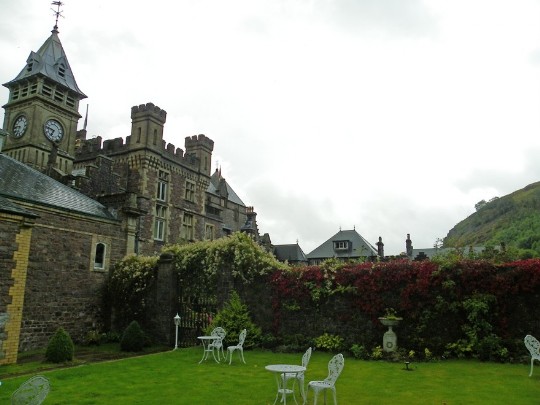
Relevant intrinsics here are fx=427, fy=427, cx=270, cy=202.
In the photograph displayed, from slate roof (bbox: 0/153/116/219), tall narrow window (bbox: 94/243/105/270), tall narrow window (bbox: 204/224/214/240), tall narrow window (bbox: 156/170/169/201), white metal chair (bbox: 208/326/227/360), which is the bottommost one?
white metal chair (bbox: 208/326/227/360)

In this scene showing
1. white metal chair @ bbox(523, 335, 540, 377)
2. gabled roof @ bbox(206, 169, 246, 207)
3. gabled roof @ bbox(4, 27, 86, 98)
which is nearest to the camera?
white metal chair @ bbox(523, 335, 540, 377)

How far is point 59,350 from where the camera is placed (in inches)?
496

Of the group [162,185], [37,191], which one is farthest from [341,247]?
[37,191]

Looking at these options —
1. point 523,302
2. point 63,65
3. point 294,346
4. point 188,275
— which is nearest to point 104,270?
point 188,275

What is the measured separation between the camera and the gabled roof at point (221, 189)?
1714 inches

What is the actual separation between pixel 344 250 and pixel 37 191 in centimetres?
3559

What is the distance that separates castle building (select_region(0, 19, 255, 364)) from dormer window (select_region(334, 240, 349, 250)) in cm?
1132

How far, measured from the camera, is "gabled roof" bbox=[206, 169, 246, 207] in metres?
43.5

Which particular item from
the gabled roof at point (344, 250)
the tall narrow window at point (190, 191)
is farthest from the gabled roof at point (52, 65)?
the gabled roof at point (344, 250)

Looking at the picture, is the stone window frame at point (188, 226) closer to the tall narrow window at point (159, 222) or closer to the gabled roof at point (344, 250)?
the tall narrow window at point (159, 222)

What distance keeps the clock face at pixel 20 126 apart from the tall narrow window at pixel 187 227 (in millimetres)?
12595

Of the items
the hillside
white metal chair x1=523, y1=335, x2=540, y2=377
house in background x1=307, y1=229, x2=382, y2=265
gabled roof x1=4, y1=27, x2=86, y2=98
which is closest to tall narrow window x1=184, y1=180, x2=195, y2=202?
gabled roof x1=4, y1=27, x2=86, y2=98

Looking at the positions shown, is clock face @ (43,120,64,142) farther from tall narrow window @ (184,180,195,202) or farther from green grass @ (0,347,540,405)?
green grass @ (0,347,540,405)

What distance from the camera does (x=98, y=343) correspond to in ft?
58.5
